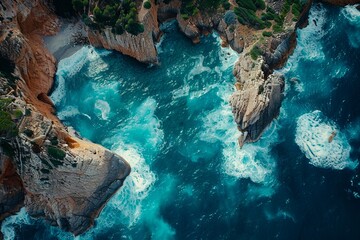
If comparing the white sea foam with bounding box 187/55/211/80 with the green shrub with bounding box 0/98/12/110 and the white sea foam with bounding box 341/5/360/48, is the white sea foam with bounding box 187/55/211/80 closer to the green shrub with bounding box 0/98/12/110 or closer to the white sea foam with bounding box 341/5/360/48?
the white sea foam with bounding box 341/5/360/48

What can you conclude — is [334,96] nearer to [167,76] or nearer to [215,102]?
[215,102]

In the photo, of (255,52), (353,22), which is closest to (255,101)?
(255,52)

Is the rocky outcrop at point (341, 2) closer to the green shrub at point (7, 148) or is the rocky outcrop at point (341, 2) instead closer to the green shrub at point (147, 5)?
the green shrub at point (147, 5)

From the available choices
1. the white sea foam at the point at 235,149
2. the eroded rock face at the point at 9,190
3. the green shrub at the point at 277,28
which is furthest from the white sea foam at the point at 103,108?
the green shrub at the point at 277,28

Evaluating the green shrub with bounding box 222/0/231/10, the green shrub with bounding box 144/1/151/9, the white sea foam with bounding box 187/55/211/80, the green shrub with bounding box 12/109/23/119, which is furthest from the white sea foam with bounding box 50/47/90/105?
the green shrub with bounding box 222/0/231/10

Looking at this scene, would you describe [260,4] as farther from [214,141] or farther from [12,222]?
[12,222]

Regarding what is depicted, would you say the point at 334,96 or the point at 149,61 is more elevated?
the point at 149,61

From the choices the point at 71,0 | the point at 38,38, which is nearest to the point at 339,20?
the point at 71,0
